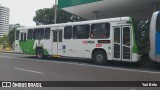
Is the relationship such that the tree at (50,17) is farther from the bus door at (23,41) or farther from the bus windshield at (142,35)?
the bus windshield at (142,35)

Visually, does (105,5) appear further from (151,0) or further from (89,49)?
(89,49)

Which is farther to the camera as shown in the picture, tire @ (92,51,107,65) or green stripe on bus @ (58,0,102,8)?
green stripe on bus @ (58,0,102,8)

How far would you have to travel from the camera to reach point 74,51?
18031mm

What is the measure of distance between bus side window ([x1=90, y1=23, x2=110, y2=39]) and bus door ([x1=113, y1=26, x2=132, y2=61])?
630 mm

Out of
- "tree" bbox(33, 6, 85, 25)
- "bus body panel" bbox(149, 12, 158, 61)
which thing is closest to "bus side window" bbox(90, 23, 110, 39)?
"bus body panel" bbox(149, 12, 158, 61)

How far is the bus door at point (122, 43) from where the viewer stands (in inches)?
581

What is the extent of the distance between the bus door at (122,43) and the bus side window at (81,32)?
8.07 feet

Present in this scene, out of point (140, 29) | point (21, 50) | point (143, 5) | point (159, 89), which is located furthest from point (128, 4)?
point (159, 89)

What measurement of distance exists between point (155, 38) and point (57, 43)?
27.4 feet

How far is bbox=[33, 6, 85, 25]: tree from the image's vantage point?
49656 millimetres

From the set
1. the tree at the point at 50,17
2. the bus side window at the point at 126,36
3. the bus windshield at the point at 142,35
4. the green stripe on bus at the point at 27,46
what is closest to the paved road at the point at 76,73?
the bus windshield at the point at 142,35

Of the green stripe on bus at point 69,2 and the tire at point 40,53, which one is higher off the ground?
the green stripe on bus at point 69,2

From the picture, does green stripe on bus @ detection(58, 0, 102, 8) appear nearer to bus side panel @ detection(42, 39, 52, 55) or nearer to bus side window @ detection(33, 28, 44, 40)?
bus side window @ detection(33, 28, 44, 40)

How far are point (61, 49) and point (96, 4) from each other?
19.4 feet
